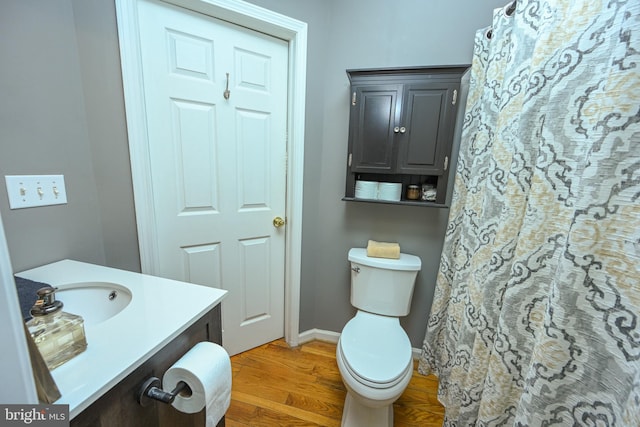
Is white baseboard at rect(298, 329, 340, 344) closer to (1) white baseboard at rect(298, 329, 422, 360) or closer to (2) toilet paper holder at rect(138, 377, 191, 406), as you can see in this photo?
(1) white baseboard at rect(298, 329, 422, 360)

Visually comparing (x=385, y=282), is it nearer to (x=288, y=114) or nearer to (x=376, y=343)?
(x=376, y=343)

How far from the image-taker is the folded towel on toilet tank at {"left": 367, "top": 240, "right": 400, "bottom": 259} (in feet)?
4.77

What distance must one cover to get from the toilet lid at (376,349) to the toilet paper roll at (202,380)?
619 mm

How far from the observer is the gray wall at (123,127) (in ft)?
2.78

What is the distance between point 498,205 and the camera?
3.12 ft

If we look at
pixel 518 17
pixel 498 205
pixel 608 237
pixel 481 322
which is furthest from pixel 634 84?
pixel 481 322

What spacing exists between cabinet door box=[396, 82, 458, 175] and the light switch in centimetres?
150

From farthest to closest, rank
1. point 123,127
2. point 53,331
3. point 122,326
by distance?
1. point 123,127
2. point 122,326
3. point 53,331

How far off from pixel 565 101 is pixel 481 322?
2.47 ft

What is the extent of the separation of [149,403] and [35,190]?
0.85 meters

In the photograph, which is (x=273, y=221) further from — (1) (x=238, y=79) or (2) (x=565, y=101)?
(2) (x=565, y=101)

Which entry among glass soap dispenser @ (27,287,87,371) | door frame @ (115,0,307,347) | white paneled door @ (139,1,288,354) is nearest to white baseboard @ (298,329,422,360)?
door frame @ (115,0,307,347)

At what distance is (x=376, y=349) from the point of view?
3.88 feet

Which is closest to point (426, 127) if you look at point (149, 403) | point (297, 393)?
point (149, 403)
